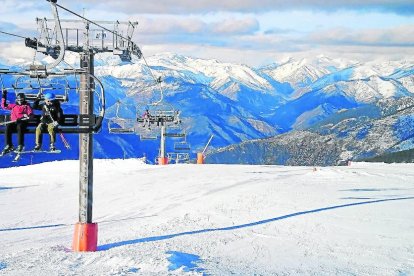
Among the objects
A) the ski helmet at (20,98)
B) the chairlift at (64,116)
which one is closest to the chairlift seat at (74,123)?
the chairlift at (64,116)

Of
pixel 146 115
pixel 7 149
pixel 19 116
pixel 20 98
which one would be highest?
pixel 20 98

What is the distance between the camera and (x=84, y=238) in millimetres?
16422

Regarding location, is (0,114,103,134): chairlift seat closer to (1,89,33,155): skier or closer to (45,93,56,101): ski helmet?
(1,89,33,155): skier

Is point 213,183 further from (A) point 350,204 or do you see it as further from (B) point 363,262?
(B) point 363,262

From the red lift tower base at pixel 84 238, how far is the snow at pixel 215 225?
0.34 metres

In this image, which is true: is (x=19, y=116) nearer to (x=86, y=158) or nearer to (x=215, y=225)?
(x=86, y=158)

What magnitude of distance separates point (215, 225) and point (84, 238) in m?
5.75

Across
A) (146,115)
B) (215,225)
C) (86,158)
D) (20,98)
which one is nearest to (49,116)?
(20,98)

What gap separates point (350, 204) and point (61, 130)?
15871 mm

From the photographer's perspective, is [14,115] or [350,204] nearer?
[14,115]

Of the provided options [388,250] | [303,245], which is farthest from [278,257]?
[388,250]

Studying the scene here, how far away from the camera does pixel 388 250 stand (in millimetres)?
17375

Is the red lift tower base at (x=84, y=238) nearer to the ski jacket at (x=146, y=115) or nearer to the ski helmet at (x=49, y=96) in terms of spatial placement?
the ski helmet at (x=49, y=96)

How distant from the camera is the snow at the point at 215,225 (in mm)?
14945
